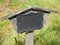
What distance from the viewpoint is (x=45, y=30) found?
590cm

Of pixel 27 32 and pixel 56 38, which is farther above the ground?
pixel 27 32

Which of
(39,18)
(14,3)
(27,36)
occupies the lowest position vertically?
(14,3)

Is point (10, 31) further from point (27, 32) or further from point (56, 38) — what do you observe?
point (27, 32)

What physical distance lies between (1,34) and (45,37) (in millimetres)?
1055

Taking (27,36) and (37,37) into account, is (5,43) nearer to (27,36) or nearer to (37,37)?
(37,37)

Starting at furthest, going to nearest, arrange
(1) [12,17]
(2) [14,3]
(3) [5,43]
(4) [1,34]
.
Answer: (2) [14,3], (4) [1,34], (3) [5,43], (1) [12,17]

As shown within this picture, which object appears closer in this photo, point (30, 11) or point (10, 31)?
point (30, 11)

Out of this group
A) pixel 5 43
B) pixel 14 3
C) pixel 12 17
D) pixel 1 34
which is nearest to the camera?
pixel 12 17

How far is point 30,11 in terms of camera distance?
14.2ft

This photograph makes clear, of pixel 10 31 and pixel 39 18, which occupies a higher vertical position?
pixel 39 18

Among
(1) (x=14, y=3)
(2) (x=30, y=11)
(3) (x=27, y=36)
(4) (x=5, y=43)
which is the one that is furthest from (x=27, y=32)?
(1) (x=14, y=3)

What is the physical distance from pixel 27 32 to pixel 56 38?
140 centimetres

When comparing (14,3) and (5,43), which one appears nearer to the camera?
(5,43)

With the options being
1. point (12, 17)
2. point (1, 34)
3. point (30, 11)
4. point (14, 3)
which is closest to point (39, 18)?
point (30, 11)
